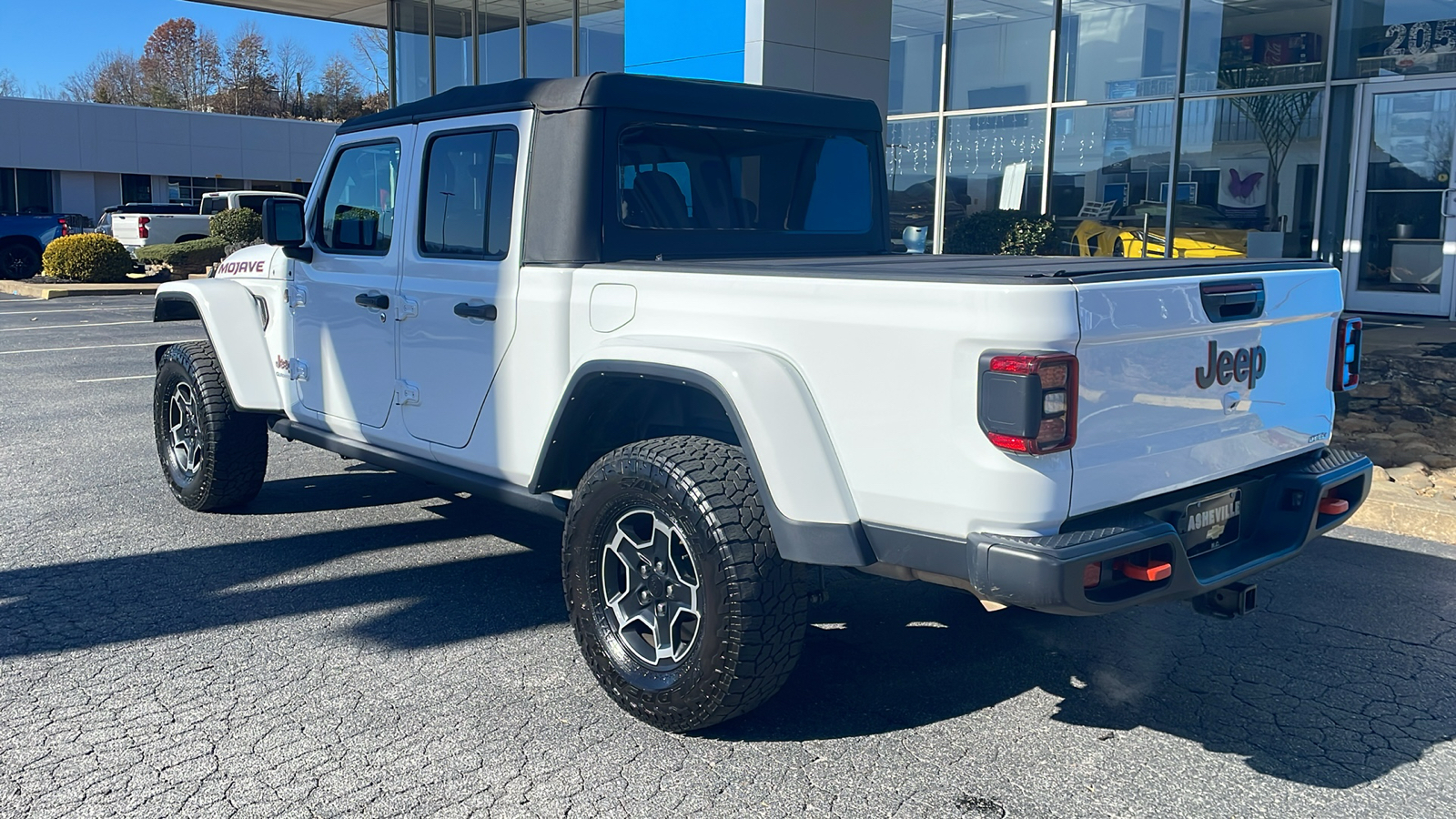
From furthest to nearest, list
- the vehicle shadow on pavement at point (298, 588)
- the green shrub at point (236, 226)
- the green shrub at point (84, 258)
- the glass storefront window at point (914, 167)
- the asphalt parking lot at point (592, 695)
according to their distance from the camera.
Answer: the green shrub at point (236, 226) < the green shrub at point (84, 258) < the glass storefront window at point (914, 167) < the vehicle shadow on pavement at point (298, 588) < the asphalt parking lot at point (592, 695)

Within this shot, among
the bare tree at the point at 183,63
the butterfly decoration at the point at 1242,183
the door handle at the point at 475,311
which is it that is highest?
the bare tree at the point at 183,63

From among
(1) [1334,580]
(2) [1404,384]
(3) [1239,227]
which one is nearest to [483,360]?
(1) [1334,580]

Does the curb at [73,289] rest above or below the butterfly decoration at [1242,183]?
below

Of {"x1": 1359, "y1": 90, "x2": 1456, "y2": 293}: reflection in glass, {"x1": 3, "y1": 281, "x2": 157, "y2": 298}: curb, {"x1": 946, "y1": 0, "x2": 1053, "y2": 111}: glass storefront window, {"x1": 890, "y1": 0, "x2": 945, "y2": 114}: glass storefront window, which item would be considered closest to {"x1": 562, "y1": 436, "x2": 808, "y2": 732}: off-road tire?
{"x1": 1359, "y1": 90, "x2": 1456, "y2": 293}: reflection in glass

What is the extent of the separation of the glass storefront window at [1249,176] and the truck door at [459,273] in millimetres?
10617

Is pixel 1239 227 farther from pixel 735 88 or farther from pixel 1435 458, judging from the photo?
pixel 735 88

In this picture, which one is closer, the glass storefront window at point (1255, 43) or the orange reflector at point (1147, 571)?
the orange reflector at point (1147, 571)

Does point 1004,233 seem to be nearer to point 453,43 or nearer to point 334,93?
point 453,43

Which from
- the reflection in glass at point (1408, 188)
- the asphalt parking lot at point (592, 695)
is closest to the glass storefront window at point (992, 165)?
the reflection in glass at point (1408, 188)

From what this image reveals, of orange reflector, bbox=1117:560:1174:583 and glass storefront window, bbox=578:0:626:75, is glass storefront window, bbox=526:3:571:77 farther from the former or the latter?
orange reflector, bbox=1117:560:1174:583

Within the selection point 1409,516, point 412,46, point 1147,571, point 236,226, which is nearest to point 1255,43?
point 1409,516

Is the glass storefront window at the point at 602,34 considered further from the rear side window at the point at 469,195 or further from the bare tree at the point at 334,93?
the bare tree at the point at 334,93

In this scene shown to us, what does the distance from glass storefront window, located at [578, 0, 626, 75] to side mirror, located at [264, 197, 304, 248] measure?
13.3 m

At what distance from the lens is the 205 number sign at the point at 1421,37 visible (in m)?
12.1
